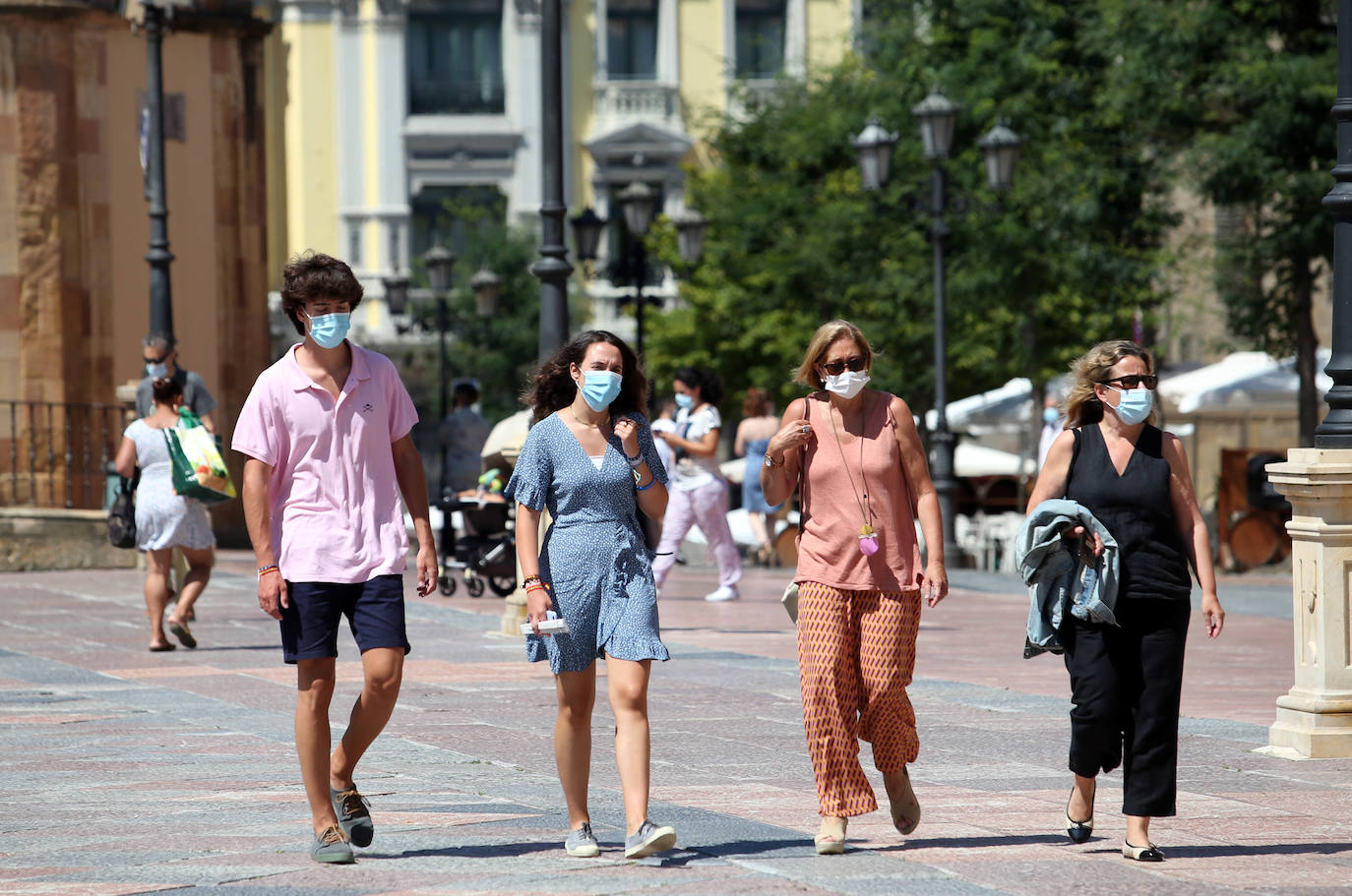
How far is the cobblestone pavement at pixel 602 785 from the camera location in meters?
6.26

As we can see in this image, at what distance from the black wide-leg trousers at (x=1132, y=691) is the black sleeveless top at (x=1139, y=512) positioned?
0.21 ft

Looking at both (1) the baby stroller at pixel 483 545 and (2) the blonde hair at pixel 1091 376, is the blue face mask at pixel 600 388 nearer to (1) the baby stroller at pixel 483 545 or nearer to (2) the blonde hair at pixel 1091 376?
(2) the blonde hair at pixel 1091 376

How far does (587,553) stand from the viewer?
6.61m

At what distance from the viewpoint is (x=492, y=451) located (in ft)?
52.2

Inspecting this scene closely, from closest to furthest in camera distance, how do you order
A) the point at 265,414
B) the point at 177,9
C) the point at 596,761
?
the point at 265,414 → the point at 596,761 → the point at 177,9

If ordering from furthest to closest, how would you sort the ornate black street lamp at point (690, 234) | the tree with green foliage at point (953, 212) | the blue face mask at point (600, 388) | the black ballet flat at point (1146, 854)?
the ornate black street lamp at point (690, 234), the tree with green foliage at point (953, 212), the blue face mask at point (600, 388), the black ballet flat at point (1146, 854)

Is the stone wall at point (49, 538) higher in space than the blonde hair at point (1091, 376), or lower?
lower

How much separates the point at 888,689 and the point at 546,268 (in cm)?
731

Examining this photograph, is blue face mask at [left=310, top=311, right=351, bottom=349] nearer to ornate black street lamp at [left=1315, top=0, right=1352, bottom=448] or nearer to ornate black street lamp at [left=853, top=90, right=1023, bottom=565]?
ornate black street lamp at [left=1315, top=0, right=1352, bottom=448]

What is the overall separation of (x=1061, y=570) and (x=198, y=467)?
7.09 meters

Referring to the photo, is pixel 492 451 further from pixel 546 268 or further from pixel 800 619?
pixel 800 619

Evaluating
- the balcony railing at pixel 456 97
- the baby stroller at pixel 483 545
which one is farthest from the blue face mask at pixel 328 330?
the balcony railing at pixel 456 97

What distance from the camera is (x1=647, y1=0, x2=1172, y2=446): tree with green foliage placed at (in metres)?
26.6

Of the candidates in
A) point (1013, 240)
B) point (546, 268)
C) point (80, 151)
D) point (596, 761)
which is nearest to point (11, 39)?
point (80, 151)
